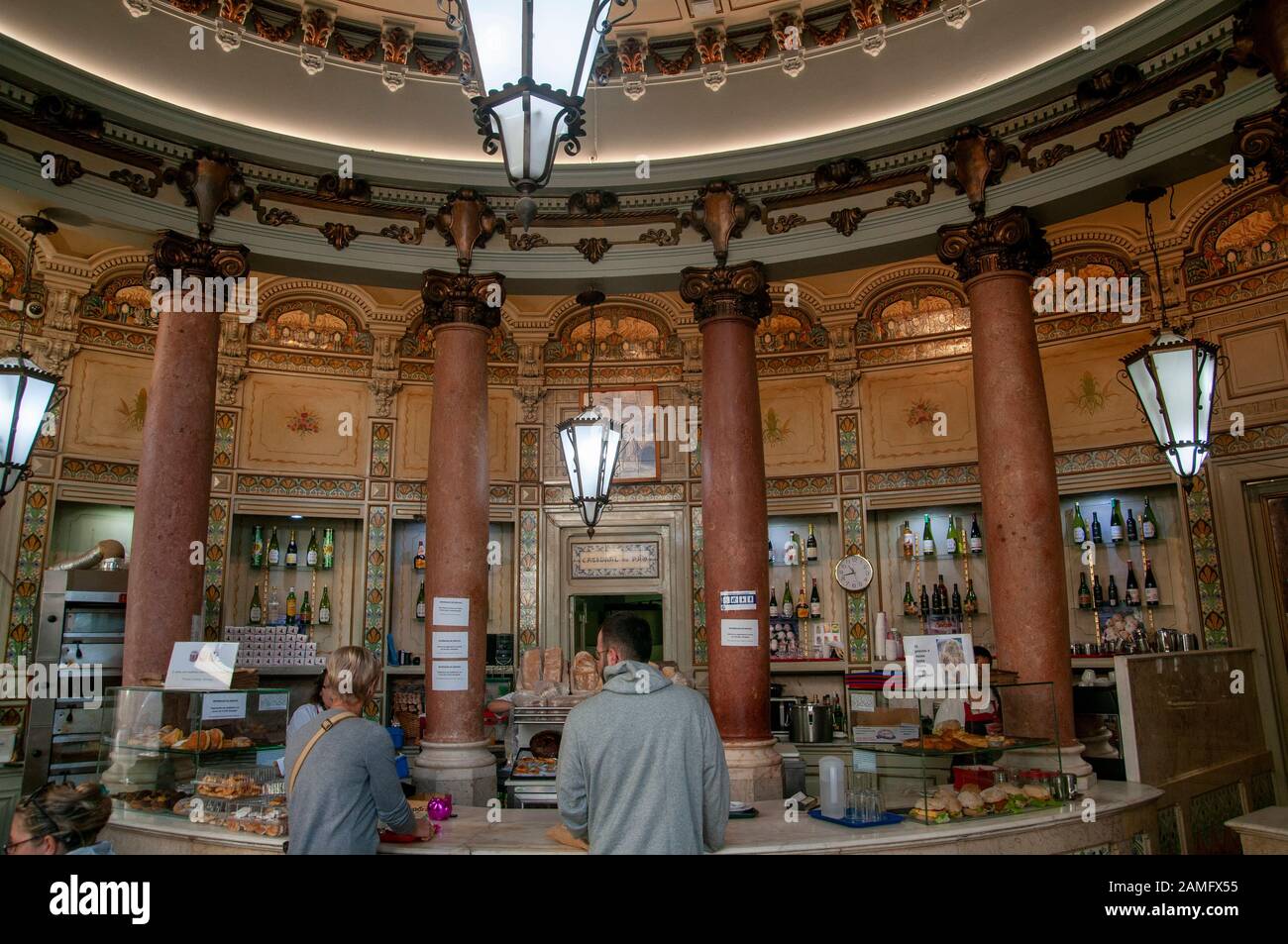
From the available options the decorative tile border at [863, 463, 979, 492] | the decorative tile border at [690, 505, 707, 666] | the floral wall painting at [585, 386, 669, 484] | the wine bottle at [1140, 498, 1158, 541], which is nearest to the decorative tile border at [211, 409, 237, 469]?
the floral wall painting at [585, 386, 669, 484]

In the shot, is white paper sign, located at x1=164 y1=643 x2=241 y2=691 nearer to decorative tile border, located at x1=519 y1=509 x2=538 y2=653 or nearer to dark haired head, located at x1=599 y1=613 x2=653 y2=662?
dark haired head, located at x1=599 y1=613 x2=653 y2=662

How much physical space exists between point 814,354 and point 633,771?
8397 mm

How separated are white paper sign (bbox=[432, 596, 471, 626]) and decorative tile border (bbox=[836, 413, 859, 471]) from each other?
5249mm

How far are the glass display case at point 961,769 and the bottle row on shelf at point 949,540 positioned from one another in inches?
201

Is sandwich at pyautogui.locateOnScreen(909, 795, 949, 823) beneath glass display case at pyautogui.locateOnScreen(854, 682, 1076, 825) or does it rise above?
beneath

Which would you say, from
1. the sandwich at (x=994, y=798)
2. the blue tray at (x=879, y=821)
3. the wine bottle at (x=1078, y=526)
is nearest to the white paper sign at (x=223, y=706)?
the blue tray at (x=879, y=821)

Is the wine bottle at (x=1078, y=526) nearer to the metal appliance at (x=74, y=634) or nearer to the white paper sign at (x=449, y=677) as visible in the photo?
the white paper sign at (x=449, y=677)

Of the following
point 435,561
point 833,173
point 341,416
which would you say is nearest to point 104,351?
point 341,416

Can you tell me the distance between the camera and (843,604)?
1022 centimetres

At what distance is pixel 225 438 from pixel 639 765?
28.3 ft

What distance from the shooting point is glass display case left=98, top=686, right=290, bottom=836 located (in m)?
4.51

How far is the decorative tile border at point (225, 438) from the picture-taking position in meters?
10.1

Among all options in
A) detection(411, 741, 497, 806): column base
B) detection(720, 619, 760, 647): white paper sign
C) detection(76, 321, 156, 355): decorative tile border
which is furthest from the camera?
detection(76, 321, 156, 355): decorative tile border

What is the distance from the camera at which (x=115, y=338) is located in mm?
9805
